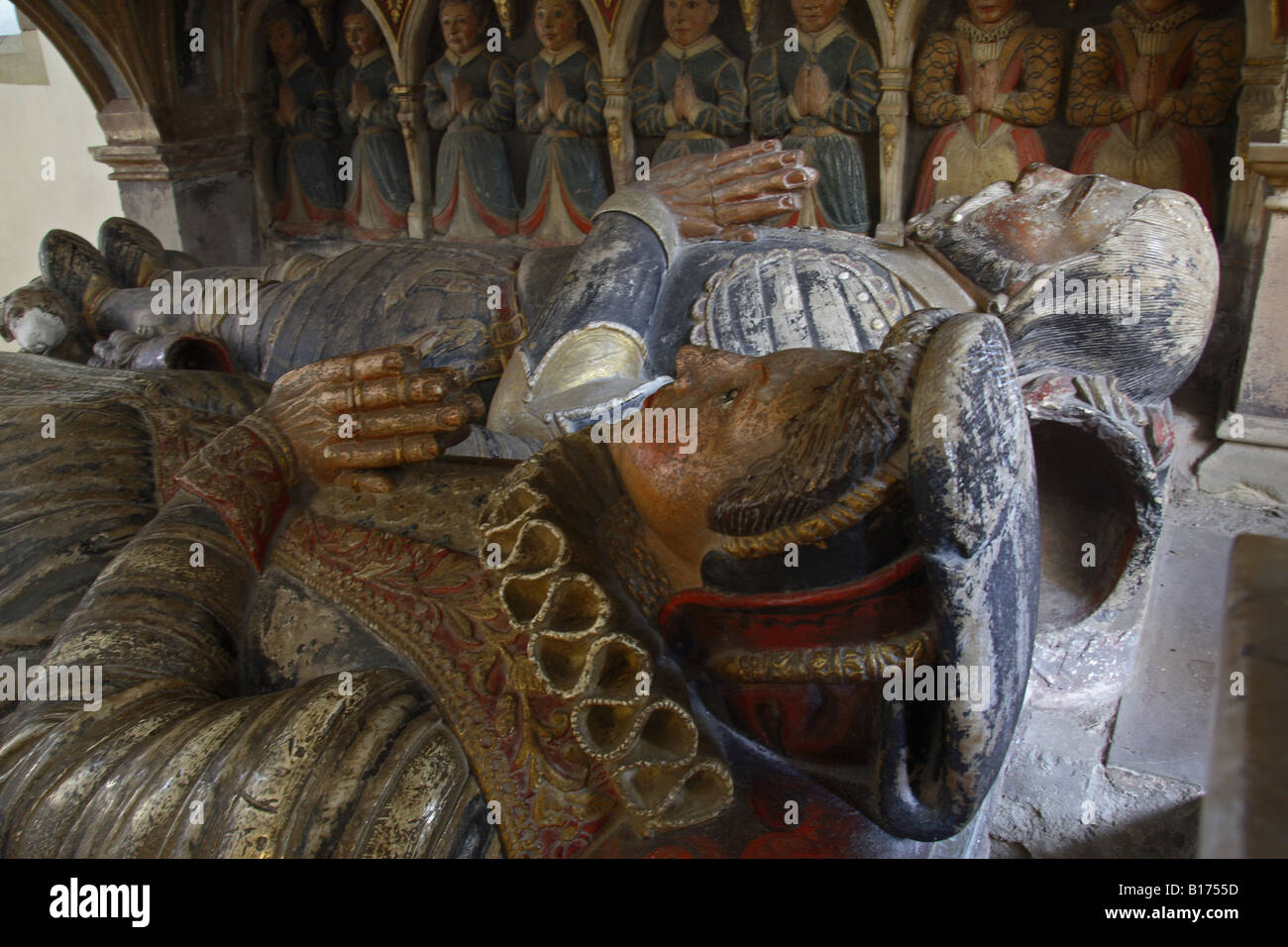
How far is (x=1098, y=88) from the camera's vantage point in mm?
3797

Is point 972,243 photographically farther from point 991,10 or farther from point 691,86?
point 691,86

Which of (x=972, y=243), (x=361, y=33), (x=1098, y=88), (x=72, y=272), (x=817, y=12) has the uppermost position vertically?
(x=361, y=33)

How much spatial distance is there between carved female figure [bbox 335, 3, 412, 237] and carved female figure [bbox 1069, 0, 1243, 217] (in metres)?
3.42

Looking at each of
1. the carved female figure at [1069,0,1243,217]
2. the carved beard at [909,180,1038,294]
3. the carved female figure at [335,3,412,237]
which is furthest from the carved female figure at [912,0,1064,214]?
the carved female figure at [335,3,412,237]

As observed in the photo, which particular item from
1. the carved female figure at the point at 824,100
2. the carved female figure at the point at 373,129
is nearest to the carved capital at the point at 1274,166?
the carved female figure at the point at 824,100

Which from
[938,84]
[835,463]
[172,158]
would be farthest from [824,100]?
[835,463]

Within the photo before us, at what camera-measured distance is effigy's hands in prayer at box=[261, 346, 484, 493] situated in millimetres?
1660

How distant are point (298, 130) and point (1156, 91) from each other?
4299mm

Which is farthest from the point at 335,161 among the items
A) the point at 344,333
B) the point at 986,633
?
the point at 986,633

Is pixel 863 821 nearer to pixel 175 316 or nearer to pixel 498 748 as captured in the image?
pixel 498 748

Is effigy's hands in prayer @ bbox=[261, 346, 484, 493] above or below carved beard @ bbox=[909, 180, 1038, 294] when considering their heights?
below

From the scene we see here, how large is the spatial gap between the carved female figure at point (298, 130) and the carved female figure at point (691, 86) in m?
1.99

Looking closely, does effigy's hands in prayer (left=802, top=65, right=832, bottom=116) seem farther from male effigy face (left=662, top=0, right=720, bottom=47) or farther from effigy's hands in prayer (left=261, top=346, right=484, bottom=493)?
effigy's hands in prayer (left=261, top=346, right=484, bottom=493)

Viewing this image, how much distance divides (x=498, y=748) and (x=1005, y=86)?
12.2 ft
